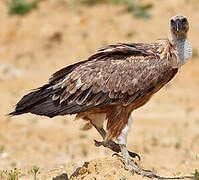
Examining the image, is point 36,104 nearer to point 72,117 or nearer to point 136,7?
point 72,117

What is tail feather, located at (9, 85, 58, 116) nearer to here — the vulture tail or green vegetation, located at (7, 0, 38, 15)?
the vulture tail

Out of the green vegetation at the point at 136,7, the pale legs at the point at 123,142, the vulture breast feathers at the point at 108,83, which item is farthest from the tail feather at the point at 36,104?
the green vegetation at the point at 136,7

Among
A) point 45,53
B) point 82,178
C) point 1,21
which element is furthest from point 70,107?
point 1,21

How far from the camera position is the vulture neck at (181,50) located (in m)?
6.51

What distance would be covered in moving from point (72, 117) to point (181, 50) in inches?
264

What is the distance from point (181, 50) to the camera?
655cm

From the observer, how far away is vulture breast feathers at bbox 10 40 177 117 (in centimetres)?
653

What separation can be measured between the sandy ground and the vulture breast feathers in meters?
0.79

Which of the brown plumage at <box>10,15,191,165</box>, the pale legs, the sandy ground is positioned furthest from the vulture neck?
the sandy ground

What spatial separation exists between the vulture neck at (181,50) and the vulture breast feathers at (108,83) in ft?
0.34

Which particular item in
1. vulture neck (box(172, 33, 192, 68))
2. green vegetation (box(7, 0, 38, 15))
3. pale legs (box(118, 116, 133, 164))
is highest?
green vegetation (box(7, 0, 38, 15))

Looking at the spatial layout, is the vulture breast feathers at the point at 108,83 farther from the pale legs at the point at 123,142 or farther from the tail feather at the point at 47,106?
the pale legs at the point at 123,142

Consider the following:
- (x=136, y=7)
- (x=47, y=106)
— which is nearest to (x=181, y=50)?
(x=47, y=106)

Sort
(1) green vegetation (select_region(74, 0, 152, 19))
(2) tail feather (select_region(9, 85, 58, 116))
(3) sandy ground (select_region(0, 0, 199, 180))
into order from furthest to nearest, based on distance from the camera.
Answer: (1) green vegetation (select_region(74, 0, 152, 19)), (3) sandy ground (select_region(0, 0, 199, 180)), (2) tail feather (select_region(9, 85, 58, 116))
